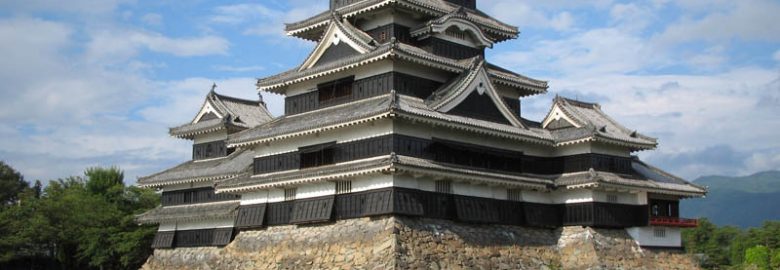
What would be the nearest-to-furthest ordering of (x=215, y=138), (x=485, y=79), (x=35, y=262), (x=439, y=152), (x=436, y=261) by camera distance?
(x=436, y=261) < (x=439, y=152) < (x=485, y=79) < (x=215, y=138) < (x=35, y=262)

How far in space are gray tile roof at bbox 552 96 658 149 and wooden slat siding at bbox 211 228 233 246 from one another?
669 inches

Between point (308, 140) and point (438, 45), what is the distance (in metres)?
7.37

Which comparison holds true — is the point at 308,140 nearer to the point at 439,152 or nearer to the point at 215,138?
the point at 439,152

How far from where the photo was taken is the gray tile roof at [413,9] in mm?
37250

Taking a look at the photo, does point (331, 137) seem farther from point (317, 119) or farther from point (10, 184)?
point (10, 184)

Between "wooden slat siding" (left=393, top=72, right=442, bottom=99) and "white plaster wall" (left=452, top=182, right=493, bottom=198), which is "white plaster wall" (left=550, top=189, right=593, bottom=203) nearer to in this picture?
"white plaster wall" (left=452, top=182, right=493, bottom=198)

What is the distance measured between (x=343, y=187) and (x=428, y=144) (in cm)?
379

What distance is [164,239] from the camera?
154 ft

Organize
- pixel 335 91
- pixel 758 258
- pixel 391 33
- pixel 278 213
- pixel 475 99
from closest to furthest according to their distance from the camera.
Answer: pixel 475 99
pixel 278 213
pixel 335 91
pixel 391 33
pixel 758 258

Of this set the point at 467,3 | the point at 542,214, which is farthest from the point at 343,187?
the point at 467,3

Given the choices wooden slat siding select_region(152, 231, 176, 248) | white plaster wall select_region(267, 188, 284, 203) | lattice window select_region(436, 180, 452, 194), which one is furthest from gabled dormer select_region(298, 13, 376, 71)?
wooden slat siding select_region(152, 231, 176, 248)

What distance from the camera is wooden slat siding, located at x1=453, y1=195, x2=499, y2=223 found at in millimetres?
33375

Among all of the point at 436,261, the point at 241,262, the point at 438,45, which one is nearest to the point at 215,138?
the point at 241,262

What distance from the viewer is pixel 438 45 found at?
37.5 m
